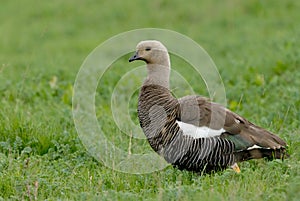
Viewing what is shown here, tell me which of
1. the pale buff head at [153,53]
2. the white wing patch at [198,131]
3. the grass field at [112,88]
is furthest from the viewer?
the pale buff head at [153,53]

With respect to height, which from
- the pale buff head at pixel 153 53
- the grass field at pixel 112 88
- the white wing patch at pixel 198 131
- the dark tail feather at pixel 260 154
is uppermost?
the pale buff head at pixel 153 53

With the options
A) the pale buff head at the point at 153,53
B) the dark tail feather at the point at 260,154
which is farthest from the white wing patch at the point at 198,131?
the pale buff head at the point at 153,53

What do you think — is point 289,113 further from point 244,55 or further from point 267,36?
point 267,36

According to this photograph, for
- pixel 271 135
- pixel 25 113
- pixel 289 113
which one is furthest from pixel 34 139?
pixel 289 113

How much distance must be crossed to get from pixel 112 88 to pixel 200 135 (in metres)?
3.95

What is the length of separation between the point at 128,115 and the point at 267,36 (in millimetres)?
5852

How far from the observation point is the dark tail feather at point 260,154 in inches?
233

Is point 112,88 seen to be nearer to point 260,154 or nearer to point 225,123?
point 225,123

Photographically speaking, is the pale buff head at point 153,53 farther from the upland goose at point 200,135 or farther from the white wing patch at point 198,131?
the white wing patch at point 198,131

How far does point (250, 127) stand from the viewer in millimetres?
6023

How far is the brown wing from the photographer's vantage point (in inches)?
230

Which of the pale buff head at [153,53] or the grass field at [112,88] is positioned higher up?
the pale buff head at [153,53]

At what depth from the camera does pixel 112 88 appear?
955 centimetres

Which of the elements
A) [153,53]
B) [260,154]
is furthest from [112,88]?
[260,154]
